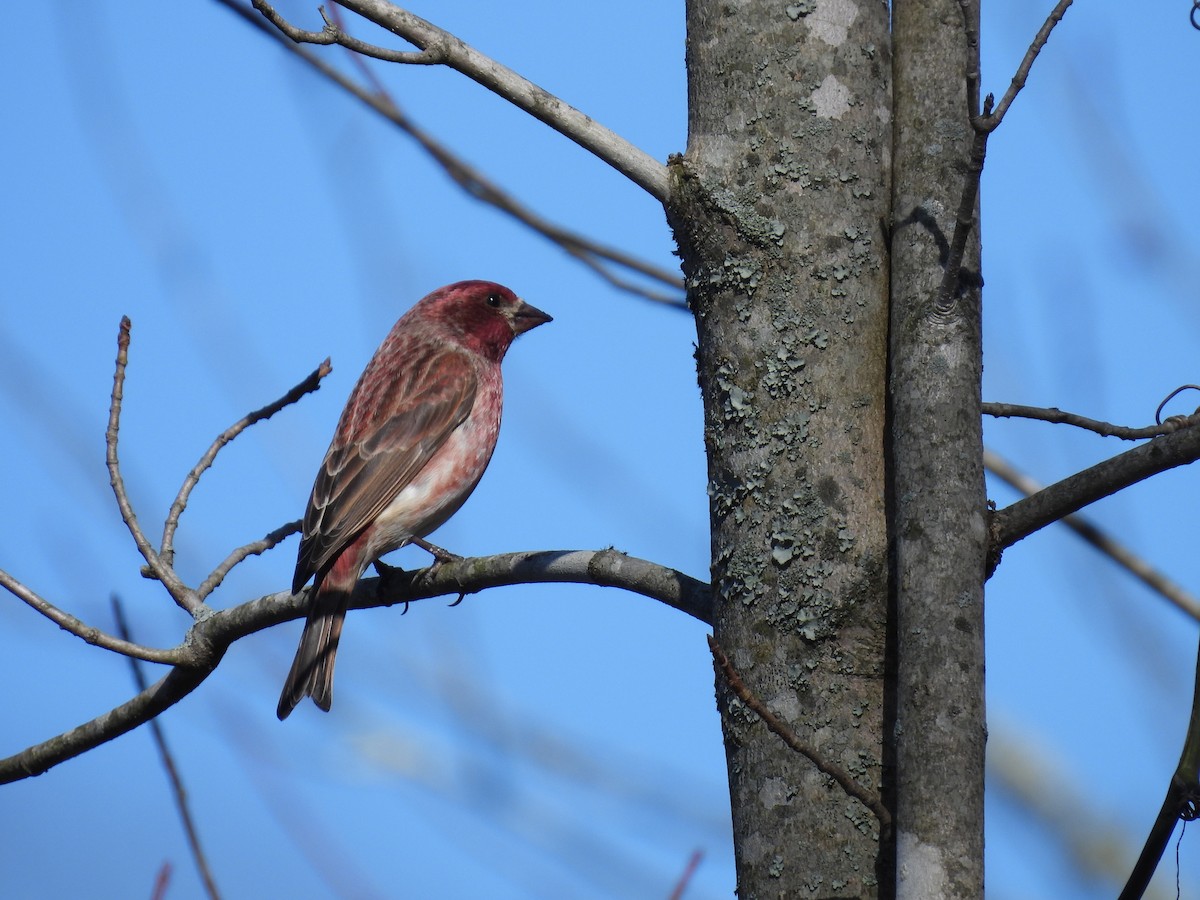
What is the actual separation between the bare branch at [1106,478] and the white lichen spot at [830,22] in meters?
1.17

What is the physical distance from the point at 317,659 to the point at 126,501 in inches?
53.9

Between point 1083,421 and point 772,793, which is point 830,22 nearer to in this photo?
point 1083,421

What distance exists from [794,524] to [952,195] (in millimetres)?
793

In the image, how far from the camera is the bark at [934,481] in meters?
2.20

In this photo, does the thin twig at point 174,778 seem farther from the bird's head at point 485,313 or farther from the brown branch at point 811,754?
the bird's head at point 485,313

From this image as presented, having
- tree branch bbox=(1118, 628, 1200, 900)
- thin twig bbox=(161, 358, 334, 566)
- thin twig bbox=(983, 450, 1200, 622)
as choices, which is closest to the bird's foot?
thin twig bbox=(161, 358, 334, 566)

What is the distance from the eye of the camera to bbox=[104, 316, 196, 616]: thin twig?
12.7ft

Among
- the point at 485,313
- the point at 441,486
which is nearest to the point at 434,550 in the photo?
the point at 441,486

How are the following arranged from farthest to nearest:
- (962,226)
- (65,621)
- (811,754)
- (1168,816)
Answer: (65,621)
(962,226)
(811,754)
(1168,816)

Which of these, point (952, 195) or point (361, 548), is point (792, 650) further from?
point (361, 548)

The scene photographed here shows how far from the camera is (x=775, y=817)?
2.47 meters

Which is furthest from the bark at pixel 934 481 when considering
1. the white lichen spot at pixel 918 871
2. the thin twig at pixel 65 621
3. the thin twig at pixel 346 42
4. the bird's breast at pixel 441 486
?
the bird's breast at pixel 441 486

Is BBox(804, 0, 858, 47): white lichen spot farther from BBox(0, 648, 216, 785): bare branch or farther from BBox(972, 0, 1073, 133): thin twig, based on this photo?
BBox(0, 648, 216, 785): bare branch

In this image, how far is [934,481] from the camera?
2.46 meters
